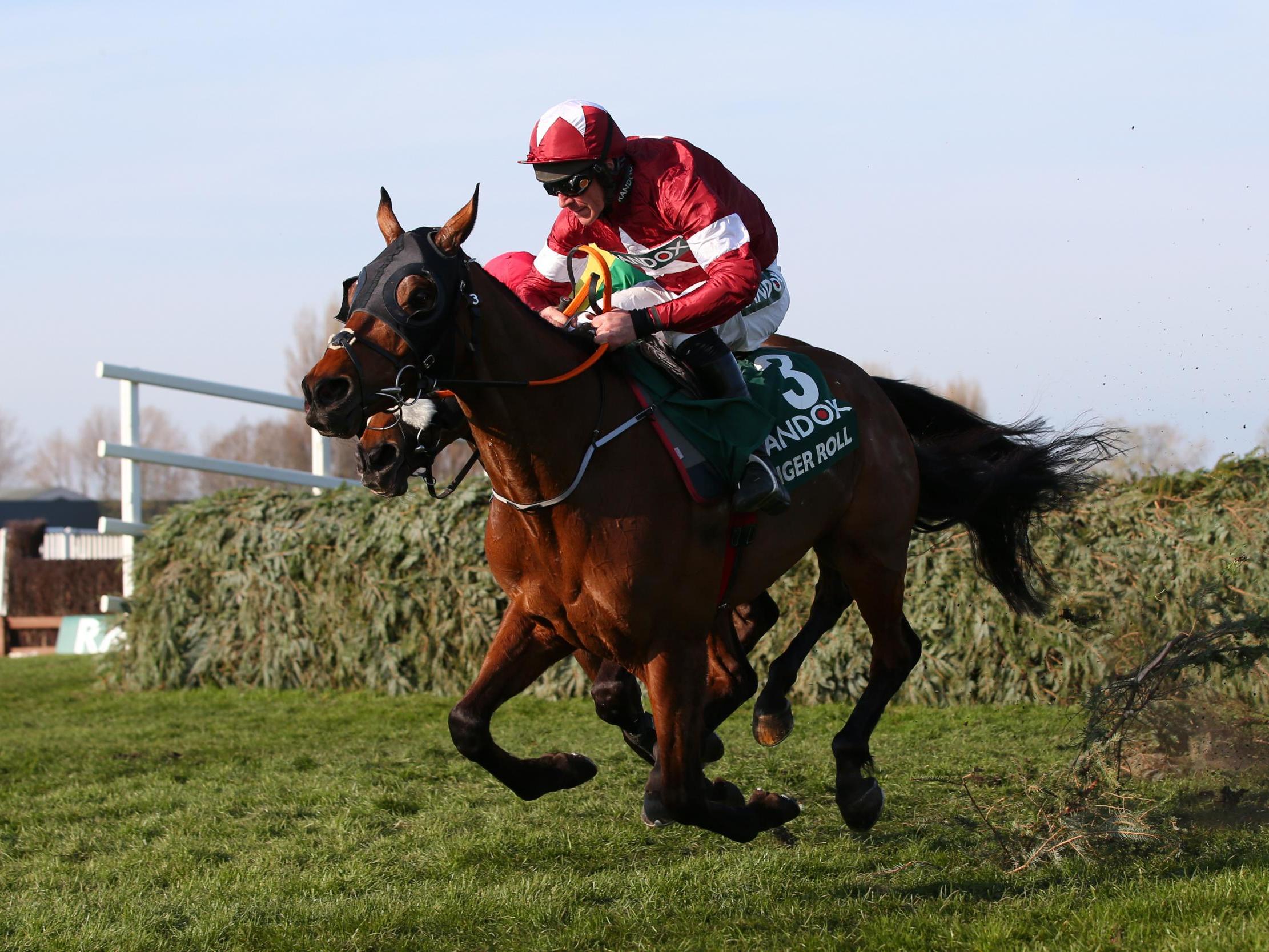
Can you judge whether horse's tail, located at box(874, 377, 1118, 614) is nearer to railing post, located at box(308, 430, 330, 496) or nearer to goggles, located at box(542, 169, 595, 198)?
goggles, located at box(542, 169, 595, 198)

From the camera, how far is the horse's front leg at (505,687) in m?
4.37

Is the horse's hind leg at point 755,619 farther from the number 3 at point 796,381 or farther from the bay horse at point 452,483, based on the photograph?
the number 3 at point 796,381

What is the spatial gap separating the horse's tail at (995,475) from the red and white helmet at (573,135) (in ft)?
7.35

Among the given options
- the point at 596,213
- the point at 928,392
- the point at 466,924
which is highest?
the point at 596,213

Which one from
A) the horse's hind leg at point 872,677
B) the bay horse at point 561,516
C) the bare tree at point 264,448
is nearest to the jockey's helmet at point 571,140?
the bay horse at point 561,516

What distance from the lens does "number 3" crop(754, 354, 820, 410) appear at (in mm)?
4957

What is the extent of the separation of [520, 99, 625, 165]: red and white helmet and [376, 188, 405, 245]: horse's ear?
614 millimetres

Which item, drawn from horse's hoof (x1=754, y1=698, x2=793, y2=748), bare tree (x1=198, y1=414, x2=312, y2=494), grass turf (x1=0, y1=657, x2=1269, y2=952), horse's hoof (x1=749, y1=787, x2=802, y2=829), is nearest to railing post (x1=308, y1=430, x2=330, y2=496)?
grass turf (x1=0, y1=657, x2=1269, y2=952)

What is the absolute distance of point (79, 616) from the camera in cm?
1590

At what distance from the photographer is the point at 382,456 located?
3.99 meters

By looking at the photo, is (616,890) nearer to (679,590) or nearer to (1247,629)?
(679,590)

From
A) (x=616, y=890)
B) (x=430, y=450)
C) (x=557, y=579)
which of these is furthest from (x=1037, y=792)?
(x=430, y=450)

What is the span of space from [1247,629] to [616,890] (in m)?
2.81

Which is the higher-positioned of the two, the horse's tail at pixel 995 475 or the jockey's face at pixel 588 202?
the jockey's face at pixel 588 202
